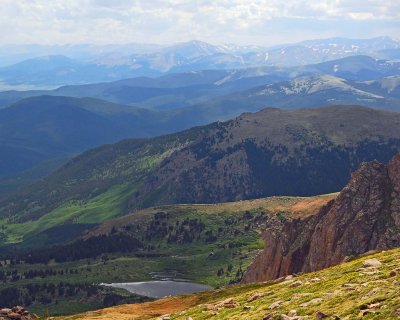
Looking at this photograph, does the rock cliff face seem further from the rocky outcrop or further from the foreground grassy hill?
the rocky outcrop

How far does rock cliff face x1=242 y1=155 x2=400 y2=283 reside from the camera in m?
139

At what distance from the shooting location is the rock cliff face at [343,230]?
455 ft

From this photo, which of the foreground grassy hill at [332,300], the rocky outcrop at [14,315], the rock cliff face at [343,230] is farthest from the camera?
the rock cliff face at [343,230]

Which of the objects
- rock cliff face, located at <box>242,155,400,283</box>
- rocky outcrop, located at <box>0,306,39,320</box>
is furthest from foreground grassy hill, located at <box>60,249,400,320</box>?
rock cliff face, located at <box>242,155,400,283</box>

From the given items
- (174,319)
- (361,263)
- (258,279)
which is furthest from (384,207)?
(174,319)

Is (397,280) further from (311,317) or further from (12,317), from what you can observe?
(12,317)

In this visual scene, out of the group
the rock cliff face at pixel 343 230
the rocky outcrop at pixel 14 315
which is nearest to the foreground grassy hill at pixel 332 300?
the rocky outcrop at pixel 14 315

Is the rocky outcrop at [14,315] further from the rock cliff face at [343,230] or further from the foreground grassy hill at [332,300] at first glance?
the rock cliff face at [343,230]

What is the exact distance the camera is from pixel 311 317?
48.6 meters

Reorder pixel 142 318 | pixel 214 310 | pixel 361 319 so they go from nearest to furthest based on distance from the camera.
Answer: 1. pixel 361 319
2. pixel 214 310
3. pixel 142 318

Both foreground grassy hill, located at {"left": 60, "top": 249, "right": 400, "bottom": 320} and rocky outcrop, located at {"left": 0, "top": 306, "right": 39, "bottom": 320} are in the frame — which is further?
rocky outcrop, located at {"left": 0, "top": 306, "right": 39, "bottom": 320}

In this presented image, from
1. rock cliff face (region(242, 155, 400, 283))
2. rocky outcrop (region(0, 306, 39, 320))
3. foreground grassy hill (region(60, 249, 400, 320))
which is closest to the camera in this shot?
foreground grassy hill (region(60, 249, 400, 320))

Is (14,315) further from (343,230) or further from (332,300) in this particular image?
(332,300)

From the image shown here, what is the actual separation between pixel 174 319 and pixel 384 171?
10420 centimetres
